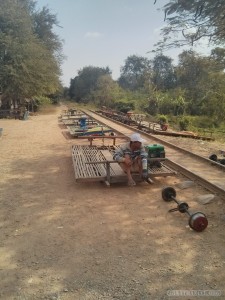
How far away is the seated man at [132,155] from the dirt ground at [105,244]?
41 centimetres

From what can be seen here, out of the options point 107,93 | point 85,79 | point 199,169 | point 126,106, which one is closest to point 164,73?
point 85,79

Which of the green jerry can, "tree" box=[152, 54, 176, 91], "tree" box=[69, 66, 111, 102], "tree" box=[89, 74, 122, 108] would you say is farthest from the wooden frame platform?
"tree" box=[69, 66, 111, 102]

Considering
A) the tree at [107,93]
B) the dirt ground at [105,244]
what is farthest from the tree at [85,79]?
the dirt ground at [105,244]

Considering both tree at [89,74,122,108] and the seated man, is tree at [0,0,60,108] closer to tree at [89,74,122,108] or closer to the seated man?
tree at [89,74,122,108]

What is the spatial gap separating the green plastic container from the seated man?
45 cm

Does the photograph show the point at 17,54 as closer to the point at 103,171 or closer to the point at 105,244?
the point at 103,171

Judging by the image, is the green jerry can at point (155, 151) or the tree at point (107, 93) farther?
the tree at point (107, 93)

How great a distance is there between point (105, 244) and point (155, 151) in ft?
12.0

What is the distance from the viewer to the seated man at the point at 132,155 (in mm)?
7422

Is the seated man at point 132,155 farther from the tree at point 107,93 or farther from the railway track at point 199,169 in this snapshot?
the tree at point 107,93

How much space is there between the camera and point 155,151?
26.6 feet

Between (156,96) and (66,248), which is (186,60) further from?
(66,248)

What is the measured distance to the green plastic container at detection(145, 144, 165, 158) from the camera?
805 cm

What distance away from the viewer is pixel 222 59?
42.2ft
